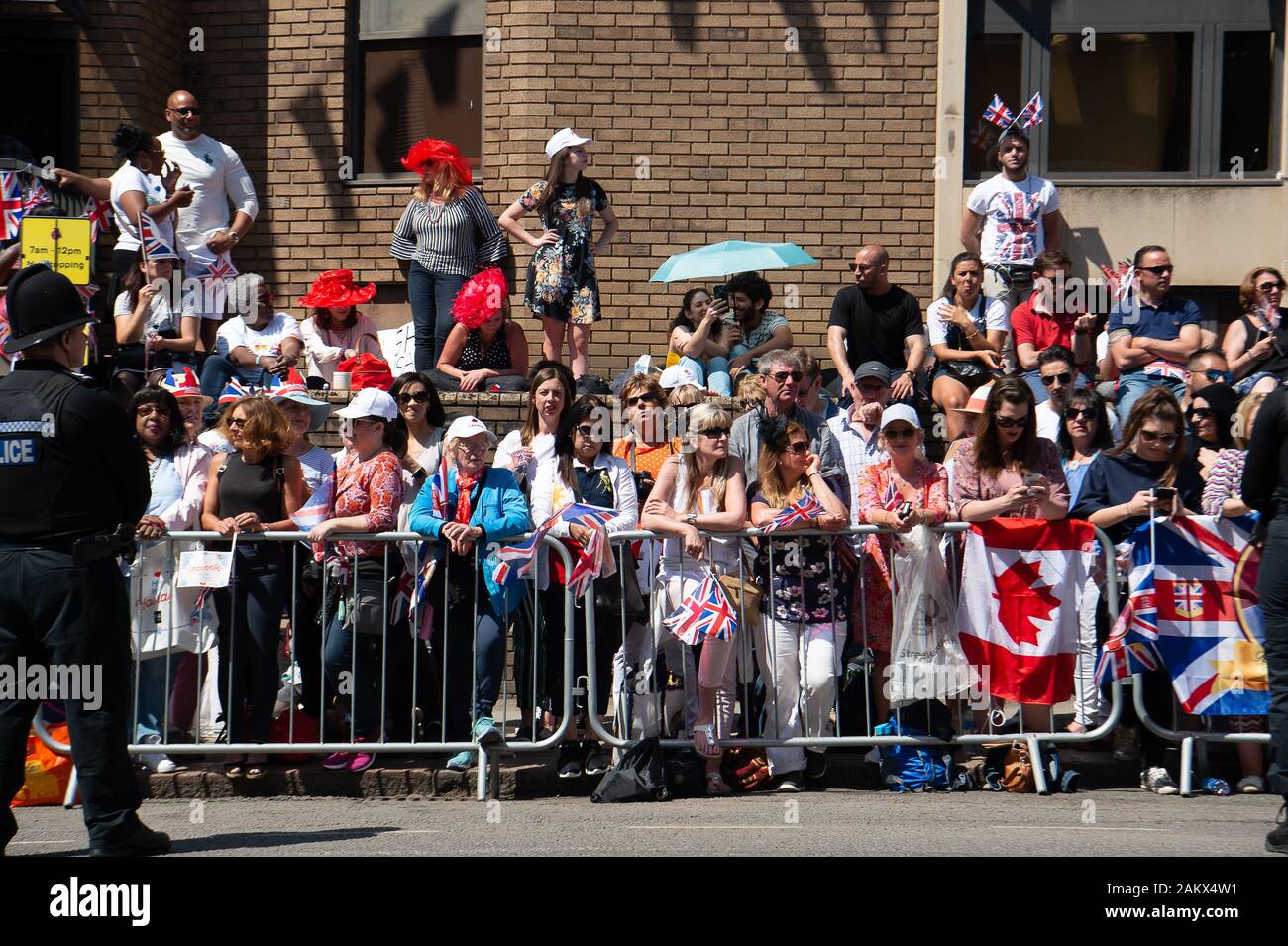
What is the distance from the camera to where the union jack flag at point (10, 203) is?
1296 centimetres

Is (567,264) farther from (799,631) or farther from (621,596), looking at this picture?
(799,631)

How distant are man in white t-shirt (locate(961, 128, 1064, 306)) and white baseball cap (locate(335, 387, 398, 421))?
5.81 m

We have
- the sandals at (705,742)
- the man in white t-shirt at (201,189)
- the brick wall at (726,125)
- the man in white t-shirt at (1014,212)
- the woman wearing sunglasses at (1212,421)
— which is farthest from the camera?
the brick wall at (726,125)

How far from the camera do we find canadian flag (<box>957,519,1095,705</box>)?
28.6 feet

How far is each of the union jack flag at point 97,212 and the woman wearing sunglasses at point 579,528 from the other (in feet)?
19.5

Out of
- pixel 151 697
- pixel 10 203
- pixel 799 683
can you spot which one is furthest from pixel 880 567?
pixel 10 203

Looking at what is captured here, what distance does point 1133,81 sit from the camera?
1455 centimetres

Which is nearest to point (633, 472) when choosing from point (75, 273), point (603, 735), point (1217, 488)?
point (603, 735)

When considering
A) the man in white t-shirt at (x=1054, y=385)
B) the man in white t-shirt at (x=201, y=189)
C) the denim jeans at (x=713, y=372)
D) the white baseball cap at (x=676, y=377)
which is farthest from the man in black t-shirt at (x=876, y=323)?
the man in white t-shirt at (x=201, y=189)

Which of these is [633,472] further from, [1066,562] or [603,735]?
[1066,562]

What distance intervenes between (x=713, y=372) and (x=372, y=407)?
3296mm

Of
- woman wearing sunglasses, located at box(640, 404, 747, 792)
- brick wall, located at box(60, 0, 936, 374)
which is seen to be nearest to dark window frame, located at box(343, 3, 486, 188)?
brick wall, located at box(60, 0, 936, 374)

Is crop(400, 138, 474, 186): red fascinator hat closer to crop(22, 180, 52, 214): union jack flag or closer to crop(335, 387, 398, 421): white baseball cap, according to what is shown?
crop(22, 180, 52, 214): union jack flag

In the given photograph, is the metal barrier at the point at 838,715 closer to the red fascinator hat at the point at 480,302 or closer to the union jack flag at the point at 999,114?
the red fascinator hat at the point at 480,302
